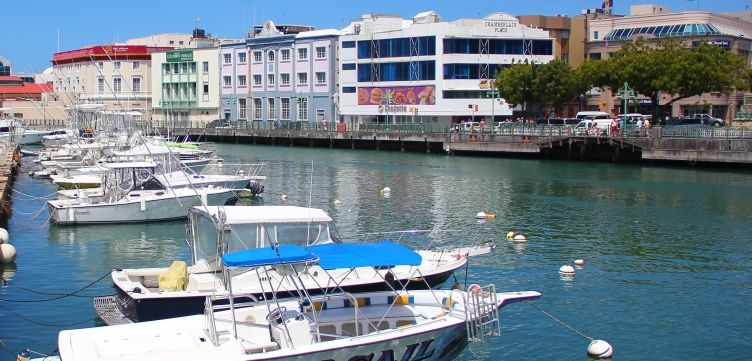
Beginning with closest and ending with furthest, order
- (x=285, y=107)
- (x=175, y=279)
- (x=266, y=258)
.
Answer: (x=266, y=258), (x=175, y=279), (x=285, y=107)

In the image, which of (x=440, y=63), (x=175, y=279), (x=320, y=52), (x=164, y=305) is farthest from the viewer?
(x=320, y=52)

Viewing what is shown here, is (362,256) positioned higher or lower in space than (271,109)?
lower

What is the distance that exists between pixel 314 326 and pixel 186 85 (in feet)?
398

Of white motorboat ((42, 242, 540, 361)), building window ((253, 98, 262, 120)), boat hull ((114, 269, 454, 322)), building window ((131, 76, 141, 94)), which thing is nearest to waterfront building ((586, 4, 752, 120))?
building window ((253, 98, 262, 120))

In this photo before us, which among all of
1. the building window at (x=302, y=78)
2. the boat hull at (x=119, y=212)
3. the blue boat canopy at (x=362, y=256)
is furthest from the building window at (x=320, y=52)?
the blue boat canopy at (x=362, y=256)

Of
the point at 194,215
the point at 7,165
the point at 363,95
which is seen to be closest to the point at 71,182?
the point at 7,165

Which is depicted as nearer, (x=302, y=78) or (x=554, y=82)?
(x=554, y=82)

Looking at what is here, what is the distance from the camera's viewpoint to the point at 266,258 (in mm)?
18703

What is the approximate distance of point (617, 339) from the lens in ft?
77.7

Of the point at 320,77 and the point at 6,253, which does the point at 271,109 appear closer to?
the point at 320,77

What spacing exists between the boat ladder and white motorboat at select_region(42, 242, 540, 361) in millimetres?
22

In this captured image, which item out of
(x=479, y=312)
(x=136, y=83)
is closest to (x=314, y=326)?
(x=479, y=312)

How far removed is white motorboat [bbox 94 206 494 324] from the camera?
22391 millimetres

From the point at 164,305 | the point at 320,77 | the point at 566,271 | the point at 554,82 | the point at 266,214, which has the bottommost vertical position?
the point at 566,271
